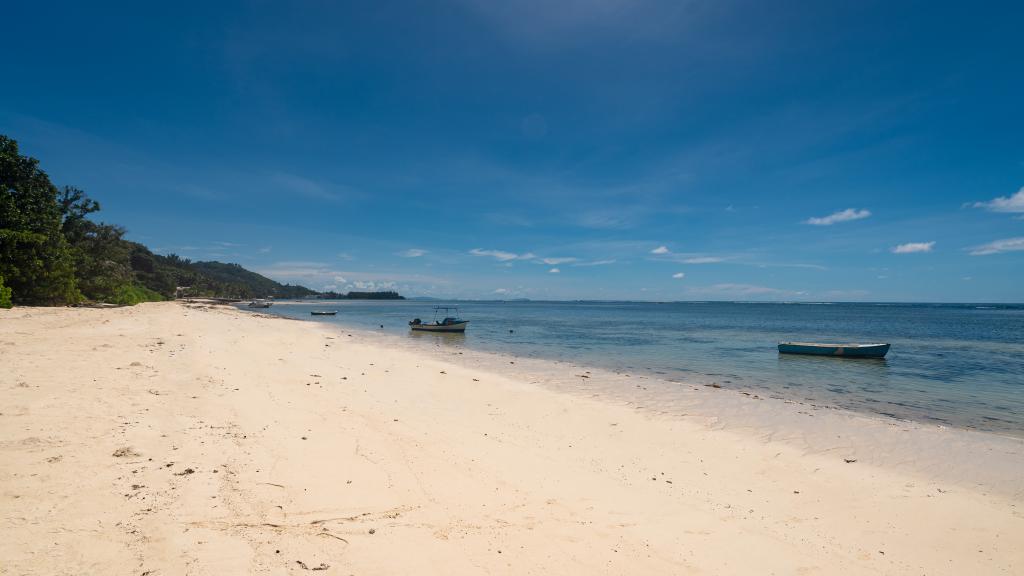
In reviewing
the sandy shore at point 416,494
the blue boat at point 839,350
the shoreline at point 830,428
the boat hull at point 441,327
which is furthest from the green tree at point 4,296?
the blue boat at point 839,350

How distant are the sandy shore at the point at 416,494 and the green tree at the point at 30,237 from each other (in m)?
23.3

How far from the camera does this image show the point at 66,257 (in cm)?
3023

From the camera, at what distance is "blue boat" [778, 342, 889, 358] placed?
91.1 feet

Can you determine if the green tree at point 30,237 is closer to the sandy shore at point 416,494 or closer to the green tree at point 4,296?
the green tree at point 4,296

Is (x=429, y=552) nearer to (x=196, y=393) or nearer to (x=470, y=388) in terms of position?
(x=196, y=393)

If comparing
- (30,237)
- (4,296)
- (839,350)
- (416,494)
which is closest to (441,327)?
(4,296)

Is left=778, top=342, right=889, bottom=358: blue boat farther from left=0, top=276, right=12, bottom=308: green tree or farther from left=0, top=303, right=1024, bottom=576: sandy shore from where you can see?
left=0, top=276, right=12, bottom=308: green tree

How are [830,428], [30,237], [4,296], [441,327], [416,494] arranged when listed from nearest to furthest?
[416,494], [830,428], [4,296], [30,237], [441,327]

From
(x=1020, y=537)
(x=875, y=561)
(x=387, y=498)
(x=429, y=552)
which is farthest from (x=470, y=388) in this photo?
(x=1020, y=537)

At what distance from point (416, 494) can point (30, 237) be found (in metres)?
36.0

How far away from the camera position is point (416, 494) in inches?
232

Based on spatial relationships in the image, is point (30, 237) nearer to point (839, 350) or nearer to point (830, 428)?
point (830, 428)

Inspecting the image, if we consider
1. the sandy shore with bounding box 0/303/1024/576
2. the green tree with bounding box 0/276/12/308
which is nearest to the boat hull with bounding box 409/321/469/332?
the green tree with bounding box 0/276/12/308

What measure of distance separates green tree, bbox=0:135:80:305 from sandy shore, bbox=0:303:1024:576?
23310 mm
